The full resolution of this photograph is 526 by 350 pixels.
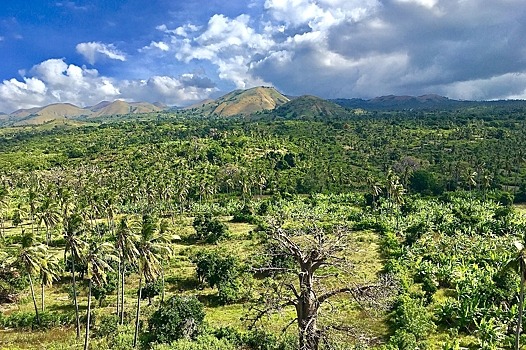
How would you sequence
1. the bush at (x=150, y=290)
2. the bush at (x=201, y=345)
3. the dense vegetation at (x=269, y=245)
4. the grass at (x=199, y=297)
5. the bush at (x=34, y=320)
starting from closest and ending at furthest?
1. the dense vegetation at (x=269, y=245)
2. the bush at (x=201, y=345)
3. the grass at (x=199, y=297)
4. the bush at (x=34, y=320)
5. the bush at (x=150, y=290)

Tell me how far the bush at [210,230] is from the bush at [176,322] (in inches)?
1551

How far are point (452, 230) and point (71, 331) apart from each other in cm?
6015

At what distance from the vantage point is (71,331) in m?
39.0

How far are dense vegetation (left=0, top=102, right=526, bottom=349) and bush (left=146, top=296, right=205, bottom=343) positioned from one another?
0.39 ft

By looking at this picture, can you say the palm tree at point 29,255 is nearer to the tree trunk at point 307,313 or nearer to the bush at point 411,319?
the bush at point 411,319

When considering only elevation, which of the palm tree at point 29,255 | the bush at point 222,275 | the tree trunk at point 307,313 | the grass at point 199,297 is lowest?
the grass at point 199,297

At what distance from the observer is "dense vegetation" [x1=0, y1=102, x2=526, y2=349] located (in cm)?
1639

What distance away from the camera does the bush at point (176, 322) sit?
33.1 m

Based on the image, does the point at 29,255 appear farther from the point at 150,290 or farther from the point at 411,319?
the point at 411,319

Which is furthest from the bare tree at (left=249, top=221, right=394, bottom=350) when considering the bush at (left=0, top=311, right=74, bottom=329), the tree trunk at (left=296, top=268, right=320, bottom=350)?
the bush at (left=0, top=311, right=74, bottom=329)

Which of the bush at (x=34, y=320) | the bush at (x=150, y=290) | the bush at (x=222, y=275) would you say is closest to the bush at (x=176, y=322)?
the bush at (x=150, y=290)

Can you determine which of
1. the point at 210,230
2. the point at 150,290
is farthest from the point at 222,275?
the point at 210,230

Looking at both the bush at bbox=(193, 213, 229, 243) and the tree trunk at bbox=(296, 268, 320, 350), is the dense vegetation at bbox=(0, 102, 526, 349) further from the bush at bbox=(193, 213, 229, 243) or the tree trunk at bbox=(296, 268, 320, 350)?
the bush at bbox=(193, 213, 229, 243)

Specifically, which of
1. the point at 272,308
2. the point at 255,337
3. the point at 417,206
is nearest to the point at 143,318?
the point at 255,337
